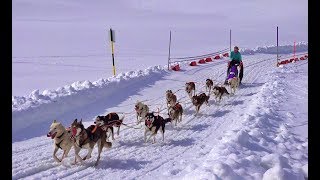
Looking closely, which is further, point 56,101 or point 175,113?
point 56,101

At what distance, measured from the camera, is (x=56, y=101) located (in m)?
10.6

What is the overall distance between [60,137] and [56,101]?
13.0 feet

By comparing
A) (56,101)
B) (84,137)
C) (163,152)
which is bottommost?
(163,152)

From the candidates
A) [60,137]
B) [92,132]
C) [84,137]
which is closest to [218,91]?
[92,132]

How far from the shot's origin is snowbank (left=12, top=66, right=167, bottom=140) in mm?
9242

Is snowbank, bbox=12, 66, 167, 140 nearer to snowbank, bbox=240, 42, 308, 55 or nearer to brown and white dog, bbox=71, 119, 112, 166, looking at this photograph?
brown and white dog, bbox=71, 119, 112, 166

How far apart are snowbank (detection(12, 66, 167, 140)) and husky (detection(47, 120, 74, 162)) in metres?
1.97

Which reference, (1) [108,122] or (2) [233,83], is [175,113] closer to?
(1) [108,122]

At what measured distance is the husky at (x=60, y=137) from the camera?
22.0 feet

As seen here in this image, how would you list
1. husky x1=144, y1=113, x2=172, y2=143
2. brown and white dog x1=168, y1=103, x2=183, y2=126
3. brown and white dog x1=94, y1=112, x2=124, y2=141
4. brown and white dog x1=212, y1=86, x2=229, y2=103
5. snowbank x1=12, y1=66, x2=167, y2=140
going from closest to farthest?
brown and white dog x1=94, y1=112, x2=124, y2=141
husky x1=144, y1=113, x2=172, y2=143
snowbank x1=12, y1=66, x2=167, y2=140
brown and white dog x1=168, y1=103, x2=183, y2=126
brown and white dog x1=212, y1=86, x2=229, y2=103

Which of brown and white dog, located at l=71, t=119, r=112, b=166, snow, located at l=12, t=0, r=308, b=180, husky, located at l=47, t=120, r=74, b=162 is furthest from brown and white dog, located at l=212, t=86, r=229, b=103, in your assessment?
husky, located at l=47, t=120, r=74, b=162

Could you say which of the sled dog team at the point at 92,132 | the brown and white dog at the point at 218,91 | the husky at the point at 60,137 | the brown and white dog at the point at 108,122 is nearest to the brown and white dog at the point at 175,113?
the sled dog team at the point at 92,132

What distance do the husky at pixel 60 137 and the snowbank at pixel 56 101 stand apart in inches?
77.7
